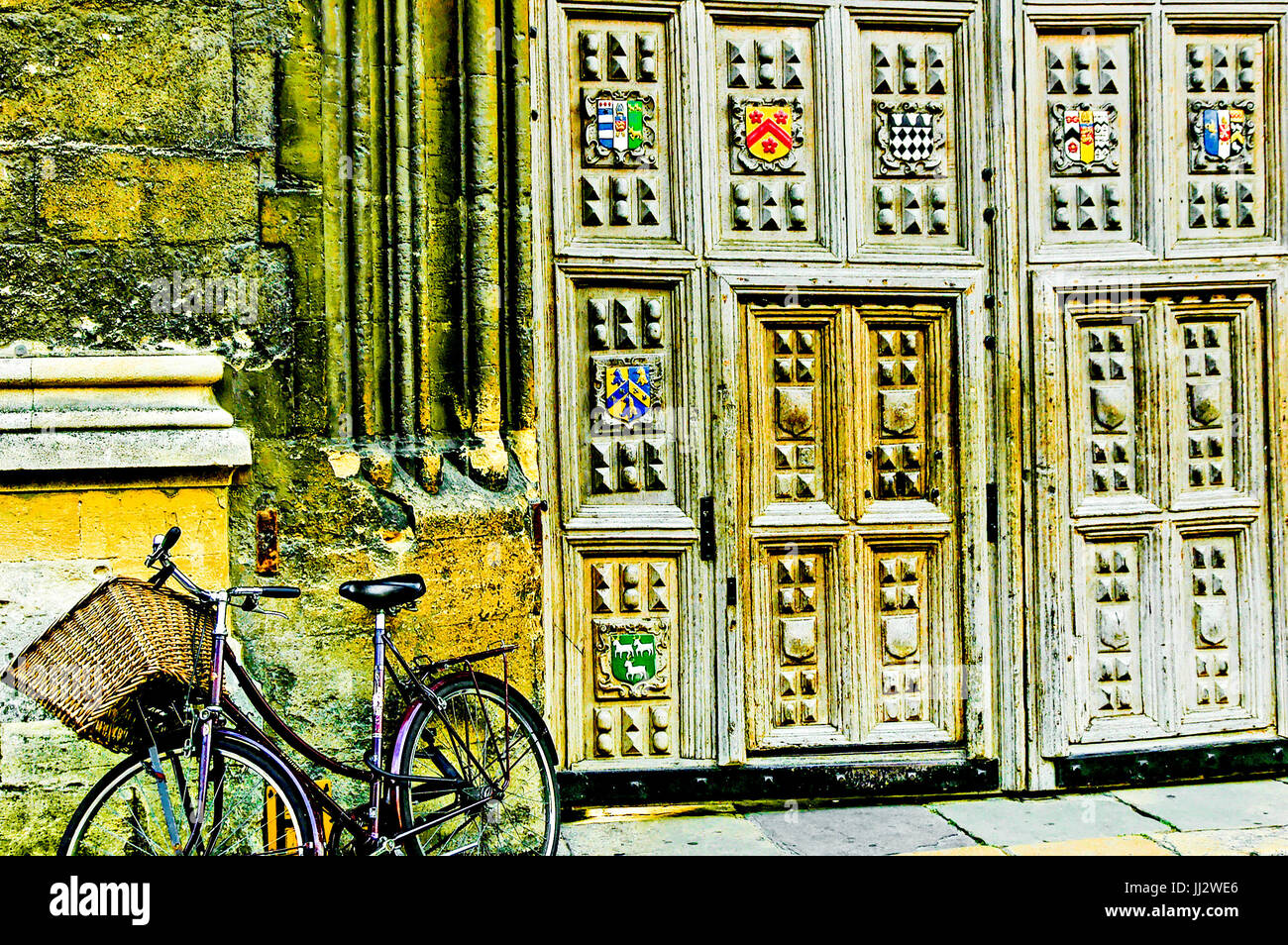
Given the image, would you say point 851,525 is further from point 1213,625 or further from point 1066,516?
point 1213,625

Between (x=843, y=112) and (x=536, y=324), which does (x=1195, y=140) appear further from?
(x=536, y=324)

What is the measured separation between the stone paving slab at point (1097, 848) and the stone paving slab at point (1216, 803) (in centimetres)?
23

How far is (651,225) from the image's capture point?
4398 mm

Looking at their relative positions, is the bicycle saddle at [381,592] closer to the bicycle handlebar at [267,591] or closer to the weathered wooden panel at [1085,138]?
the bicycle handlebar at [267,591]

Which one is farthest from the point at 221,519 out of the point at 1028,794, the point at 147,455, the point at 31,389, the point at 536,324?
the point at 1028,794

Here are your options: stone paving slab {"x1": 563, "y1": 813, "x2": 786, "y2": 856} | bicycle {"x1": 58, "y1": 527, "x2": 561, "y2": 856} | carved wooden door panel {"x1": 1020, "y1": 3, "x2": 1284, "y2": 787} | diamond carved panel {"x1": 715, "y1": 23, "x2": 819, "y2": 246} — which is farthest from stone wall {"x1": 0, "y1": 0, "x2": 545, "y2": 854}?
carved wooden door panel {"x1": 1020, "y1": 3, "x2": 1284, "y2": 787}

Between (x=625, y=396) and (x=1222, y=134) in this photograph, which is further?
(x=1222, y=134)

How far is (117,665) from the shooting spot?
3.06 metres

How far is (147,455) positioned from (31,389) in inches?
16.6

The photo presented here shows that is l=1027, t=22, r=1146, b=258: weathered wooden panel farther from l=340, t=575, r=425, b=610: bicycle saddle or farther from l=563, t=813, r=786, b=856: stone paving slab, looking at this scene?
l=340, t=575, r=425, b=610: bicycle saddle

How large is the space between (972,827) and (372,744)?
217 centimetres

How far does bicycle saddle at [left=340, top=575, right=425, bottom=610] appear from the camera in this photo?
3453 mm

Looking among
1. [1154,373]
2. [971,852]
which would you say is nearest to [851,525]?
[971,852]

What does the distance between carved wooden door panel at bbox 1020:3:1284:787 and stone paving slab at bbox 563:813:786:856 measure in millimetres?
1237
